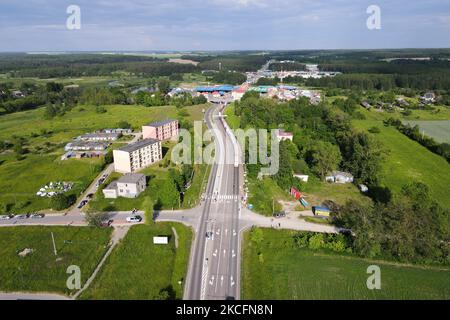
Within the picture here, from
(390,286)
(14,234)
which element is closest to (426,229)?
(390,286)

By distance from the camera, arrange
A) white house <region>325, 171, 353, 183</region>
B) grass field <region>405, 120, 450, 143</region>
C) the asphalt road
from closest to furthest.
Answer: the asphalt road → white house <region>325, 171, 353, 183</region> → grass field <region>405, 120, 450, 143</region>

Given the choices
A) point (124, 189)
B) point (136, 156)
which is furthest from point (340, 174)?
point (136, 156)

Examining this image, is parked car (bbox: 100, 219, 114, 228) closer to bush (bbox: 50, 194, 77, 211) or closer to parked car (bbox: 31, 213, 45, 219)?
bush (bbox: 50, 194, 77, 211)

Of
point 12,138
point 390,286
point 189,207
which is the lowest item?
point 390,286

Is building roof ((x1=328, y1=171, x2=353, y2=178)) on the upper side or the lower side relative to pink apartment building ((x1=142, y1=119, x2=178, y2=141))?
lower

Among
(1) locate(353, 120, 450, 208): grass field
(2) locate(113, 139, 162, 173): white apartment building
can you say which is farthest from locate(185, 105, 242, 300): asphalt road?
(1) locate(353, 120, 450, 208): grass field

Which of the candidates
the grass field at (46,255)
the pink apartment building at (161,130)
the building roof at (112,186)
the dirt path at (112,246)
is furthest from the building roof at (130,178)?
the pink apartment building at (161,130)
